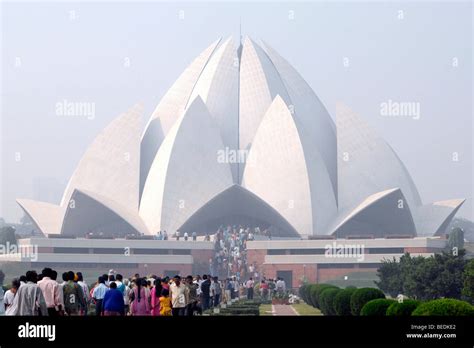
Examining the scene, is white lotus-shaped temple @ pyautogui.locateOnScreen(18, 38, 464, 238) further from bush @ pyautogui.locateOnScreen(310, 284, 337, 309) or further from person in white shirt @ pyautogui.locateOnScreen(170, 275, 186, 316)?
person in white shirt @ pyautogui.locateOnScreen(170, 275, 186, 316)

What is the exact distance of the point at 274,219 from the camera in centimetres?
4559

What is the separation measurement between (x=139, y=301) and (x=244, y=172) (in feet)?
110

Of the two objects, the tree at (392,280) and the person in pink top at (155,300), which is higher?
the person in pink top at (155,300)

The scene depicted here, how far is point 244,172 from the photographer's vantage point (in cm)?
4634

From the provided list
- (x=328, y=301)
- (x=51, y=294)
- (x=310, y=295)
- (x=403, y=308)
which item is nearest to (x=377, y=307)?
(x=403, y=308)

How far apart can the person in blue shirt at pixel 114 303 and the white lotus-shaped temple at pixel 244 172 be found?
3183 cm

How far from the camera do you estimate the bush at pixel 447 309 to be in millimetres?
11219

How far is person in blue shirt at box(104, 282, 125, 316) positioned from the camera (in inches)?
468

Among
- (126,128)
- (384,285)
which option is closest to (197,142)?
(126,128)

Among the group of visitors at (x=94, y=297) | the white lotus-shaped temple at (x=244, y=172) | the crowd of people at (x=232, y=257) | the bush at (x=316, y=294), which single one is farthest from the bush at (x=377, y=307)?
the white lotus-shaped temple at (x=244, y=172)

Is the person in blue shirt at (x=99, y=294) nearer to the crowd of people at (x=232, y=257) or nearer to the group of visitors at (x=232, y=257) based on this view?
the crowd of people at (x=232, y=257)

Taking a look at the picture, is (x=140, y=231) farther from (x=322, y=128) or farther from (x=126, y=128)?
(x=322, y=128)

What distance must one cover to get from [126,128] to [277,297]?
22841 millimetres

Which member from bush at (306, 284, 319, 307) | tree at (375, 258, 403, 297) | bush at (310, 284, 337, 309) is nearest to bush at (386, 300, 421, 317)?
bush at (310, 284, 337, 309)
